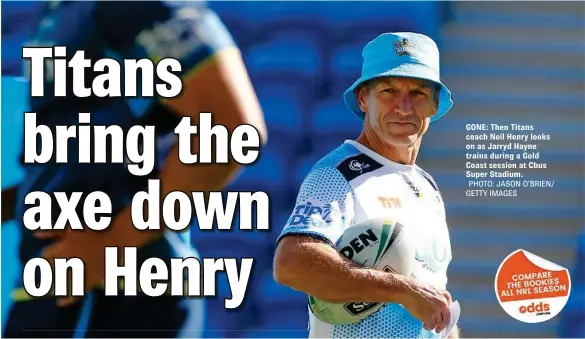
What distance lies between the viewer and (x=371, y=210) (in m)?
2.28

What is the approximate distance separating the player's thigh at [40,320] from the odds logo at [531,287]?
1.77 m

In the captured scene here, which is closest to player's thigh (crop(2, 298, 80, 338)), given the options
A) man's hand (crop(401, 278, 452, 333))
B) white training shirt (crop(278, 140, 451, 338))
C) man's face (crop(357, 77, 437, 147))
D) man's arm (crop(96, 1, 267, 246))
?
man's arm (crop(96, 1, 267, 246))

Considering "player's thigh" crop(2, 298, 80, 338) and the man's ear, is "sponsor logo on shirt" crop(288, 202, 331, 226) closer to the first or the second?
the man's ear

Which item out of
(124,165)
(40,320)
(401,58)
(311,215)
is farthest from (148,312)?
(401,58)

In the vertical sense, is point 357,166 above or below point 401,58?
below

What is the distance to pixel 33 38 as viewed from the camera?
10.9ft

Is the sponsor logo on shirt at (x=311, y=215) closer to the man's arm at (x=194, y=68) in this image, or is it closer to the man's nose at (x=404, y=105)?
the man's nose at (x=404, y=105)

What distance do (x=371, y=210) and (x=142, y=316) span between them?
1390 mm

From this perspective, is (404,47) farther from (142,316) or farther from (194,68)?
(142,316)

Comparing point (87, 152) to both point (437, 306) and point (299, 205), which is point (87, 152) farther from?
point (437, 306)

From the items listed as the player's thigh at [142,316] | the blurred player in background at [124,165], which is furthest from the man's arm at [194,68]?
the player's thigh at [142,316]

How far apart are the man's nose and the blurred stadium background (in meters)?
0.88

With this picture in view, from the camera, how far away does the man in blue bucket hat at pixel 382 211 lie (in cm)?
210

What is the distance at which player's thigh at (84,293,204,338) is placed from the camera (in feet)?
10.8
